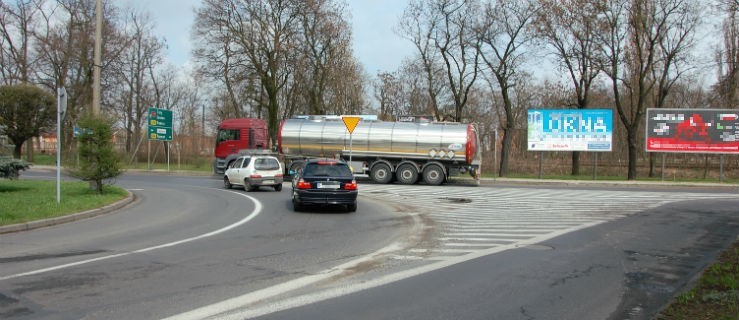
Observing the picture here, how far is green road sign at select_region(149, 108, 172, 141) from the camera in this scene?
4181 centimetres

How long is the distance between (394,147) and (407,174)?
1.64m

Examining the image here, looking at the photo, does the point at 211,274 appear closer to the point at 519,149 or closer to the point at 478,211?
the point at 478,211

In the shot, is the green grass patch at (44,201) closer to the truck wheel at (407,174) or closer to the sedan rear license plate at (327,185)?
the sedan rear license plate at (327,185)

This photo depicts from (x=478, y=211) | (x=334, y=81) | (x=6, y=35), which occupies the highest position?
(x=6, y=35)

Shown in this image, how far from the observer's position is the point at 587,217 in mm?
15594

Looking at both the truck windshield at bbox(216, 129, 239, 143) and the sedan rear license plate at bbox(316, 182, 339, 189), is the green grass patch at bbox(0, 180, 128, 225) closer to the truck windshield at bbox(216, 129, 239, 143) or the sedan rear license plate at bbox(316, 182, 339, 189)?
the sedan rear license plate at bbox(316, 182, 339, 189)

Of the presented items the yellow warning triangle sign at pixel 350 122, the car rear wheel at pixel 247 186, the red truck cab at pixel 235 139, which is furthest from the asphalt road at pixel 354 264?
the red truck cab at pixel 235 139

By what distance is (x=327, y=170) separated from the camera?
15.9 metres

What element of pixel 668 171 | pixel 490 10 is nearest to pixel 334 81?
pixel 490 10

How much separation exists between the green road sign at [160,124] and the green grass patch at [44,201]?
20.7 m

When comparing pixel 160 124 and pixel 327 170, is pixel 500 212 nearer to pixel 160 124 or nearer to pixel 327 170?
pixel 327 170

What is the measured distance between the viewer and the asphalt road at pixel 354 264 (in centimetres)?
599

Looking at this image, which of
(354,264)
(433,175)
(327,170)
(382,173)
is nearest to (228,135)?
(382,173)

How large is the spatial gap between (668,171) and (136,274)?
147 feet
